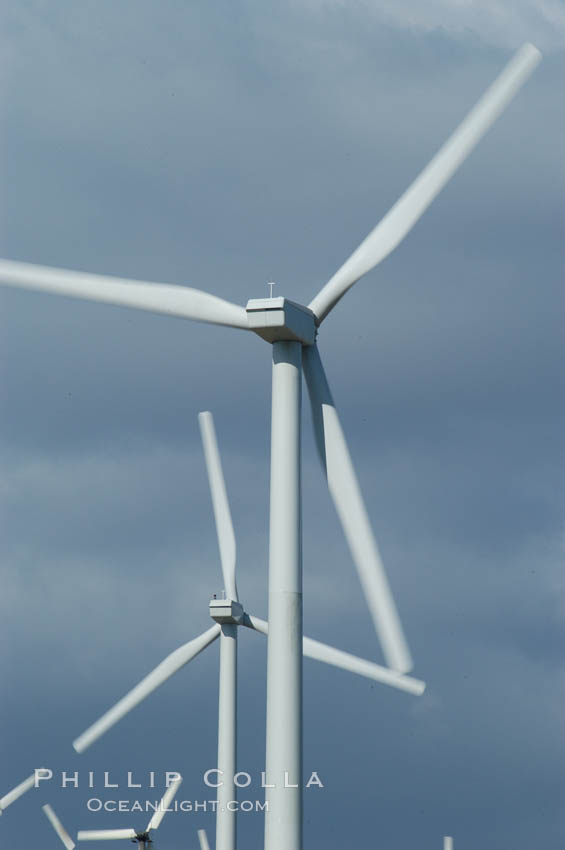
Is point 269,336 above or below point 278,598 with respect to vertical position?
above

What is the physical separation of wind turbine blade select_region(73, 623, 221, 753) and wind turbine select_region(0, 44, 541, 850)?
72.0ft

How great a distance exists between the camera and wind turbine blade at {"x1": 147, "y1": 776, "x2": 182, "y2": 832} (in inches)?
2774

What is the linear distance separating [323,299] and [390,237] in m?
1.87

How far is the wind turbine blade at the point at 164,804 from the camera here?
231 ft

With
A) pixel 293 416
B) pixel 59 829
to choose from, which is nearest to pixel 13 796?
pixel 59 829

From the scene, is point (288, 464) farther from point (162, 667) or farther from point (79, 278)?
point (162, 667)

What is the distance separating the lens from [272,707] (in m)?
30.8

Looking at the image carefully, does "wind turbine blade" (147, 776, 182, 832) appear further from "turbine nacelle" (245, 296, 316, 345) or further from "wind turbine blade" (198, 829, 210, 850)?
"turbine nacelle" (245, 296, 316, 345)

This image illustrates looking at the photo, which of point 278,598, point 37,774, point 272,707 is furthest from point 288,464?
point 37,774

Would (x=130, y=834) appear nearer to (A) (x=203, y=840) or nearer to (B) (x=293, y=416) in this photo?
(A) (x=203, y=840)

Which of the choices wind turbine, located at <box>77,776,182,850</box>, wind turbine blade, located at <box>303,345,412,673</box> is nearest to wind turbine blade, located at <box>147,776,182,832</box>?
wind turbine, located at <box>77,776,182,850</box>

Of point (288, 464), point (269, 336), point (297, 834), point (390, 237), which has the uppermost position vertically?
point (390, 237)

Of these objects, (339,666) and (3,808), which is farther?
(3,808)

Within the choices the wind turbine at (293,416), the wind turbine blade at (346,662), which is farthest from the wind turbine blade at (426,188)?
the wind turbine blade at (346,662)
